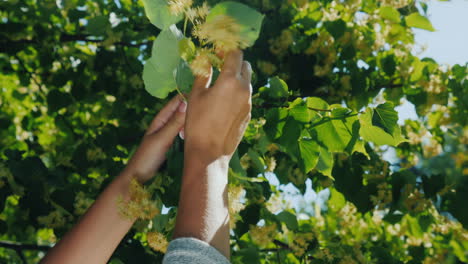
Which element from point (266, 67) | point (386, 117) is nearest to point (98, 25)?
point (266, 67)

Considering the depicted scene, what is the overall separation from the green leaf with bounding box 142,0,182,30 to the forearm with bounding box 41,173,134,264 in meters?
0.46

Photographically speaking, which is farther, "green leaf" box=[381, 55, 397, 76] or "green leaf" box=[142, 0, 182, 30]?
"green leaf" box=[381, 55, 397, 76]

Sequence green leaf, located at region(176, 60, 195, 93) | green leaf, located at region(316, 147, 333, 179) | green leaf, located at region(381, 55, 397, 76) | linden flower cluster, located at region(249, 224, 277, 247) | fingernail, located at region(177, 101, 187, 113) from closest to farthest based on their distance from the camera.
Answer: green leaf, located at region(176, 60, 195, 93)
fingernail, located at region(177, 101, 187, 113)
green leaf, located at region(316, 147, 333, 179)
linden flower cluster, located at region(249, 224, 277, 247)
green leaf, located at region(381, 55, 397, 76)

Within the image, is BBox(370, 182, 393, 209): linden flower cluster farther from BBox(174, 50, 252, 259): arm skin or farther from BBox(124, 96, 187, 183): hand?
BBox(174, 50, 252, 259): arm skin

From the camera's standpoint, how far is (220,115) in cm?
80

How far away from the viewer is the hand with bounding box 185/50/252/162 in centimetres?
Answer: 80

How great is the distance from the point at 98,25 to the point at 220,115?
1602mm

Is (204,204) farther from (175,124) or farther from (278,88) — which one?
(278,88)

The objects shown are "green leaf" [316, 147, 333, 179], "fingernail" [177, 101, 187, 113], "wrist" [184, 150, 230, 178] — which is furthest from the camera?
"green leaf" [316, 147, 333, 179]

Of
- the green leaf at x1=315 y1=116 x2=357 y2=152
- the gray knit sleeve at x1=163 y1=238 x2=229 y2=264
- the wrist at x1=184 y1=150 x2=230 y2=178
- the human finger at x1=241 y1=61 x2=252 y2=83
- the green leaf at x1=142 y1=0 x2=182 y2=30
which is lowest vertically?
the green leaf at x1=315 y1=116 x2=357 y2=152

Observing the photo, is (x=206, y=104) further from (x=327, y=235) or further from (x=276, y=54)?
(x=327, y=235)

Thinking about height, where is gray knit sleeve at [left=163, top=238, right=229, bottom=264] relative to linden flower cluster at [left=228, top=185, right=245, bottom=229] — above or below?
above

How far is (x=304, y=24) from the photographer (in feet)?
6.71

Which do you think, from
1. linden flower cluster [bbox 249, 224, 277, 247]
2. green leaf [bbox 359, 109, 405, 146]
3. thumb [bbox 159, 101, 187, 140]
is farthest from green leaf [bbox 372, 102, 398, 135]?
linden flower cluster [bbox 249, 224, 277, 247]
